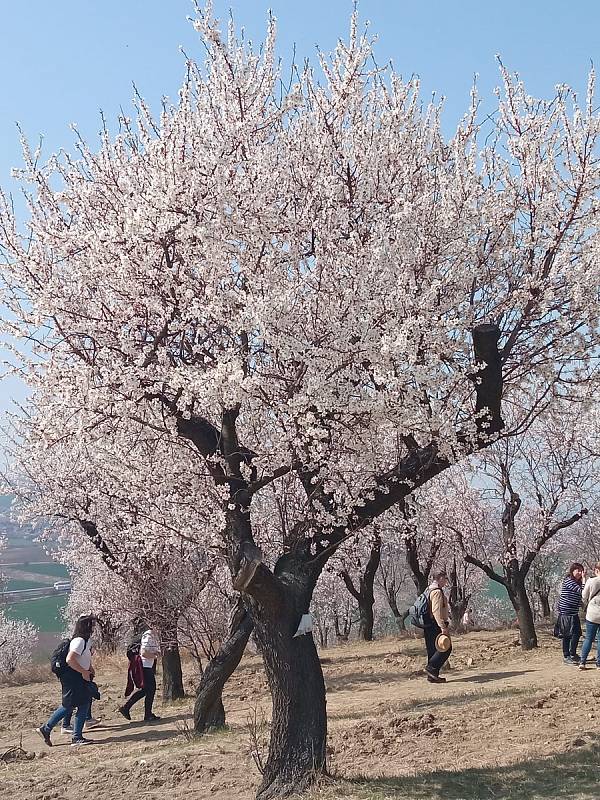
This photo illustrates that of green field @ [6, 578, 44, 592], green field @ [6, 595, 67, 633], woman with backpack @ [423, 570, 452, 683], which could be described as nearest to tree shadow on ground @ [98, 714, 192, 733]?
woman with backpack @ [423, 570, 452, 683]

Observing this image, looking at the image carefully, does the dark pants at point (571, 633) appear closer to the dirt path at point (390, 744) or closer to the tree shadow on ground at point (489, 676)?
the dirt path at point (390, 744)

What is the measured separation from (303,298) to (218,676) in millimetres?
5544

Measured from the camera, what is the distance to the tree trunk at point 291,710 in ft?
20.8

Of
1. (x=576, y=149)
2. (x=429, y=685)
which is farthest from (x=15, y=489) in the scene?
(x=576, y=149)

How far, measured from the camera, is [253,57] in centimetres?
703

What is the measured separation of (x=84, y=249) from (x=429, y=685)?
8776 millimetres

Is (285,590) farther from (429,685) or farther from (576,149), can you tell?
(429,685)

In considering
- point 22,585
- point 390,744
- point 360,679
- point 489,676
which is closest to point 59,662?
point 390,744

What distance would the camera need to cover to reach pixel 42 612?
7200 cm

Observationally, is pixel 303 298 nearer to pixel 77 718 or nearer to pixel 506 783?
pixel 506 783

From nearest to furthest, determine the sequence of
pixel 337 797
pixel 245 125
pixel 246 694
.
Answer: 1. pixel 337 797
2. pixel 245 125
3. pixel 246 694

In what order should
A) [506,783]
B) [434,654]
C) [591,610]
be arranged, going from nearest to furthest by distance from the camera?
[506,783] < [591,610] < [434,654]

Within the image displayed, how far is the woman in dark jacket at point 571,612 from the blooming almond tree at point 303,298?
20.9ft

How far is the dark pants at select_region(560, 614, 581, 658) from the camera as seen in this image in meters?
12.3
